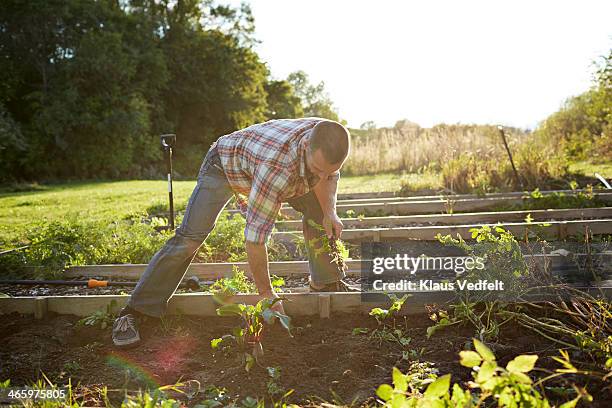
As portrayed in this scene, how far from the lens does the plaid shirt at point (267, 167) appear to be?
2.53m

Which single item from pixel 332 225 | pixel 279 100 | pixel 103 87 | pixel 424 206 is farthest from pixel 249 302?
pixel 279 100

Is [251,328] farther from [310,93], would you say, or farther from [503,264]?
[310,93]

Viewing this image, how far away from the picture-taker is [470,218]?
18.4 feet

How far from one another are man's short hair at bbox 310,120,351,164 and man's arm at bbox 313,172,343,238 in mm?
577

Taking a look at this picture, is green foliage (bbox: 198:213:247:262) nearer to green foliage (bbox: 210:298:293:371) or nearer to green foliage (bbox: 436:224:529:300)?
green foliage (bbox: 210:298:293:371)

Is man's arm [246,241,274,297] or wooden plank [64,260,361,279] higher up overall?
man's arm [246,241,274,297]

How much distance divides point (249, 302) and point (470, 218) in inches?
129

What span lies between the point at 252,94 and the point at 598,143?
20077 mm

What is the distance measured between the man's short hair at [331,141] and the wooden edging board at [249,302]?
3.16ft

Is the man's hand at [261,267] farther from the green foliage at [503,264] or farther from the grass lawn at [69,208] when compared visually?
the grass lawn at [69,208]

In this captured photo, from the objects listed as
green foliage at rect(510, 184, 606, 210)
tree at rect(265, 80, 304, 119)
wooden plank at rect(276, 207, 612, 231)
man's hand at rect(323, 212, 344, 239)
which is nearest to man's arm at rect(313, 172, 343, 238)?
man's hand at rect(323, 212, 344, 239)

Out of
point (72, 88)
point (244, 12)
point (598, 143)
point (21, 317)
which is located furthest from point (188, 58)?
point (21, 317)

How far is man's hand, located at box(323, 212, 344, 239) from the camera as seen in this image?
9.81ft

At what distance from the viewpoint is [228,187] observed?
9.77 feet
